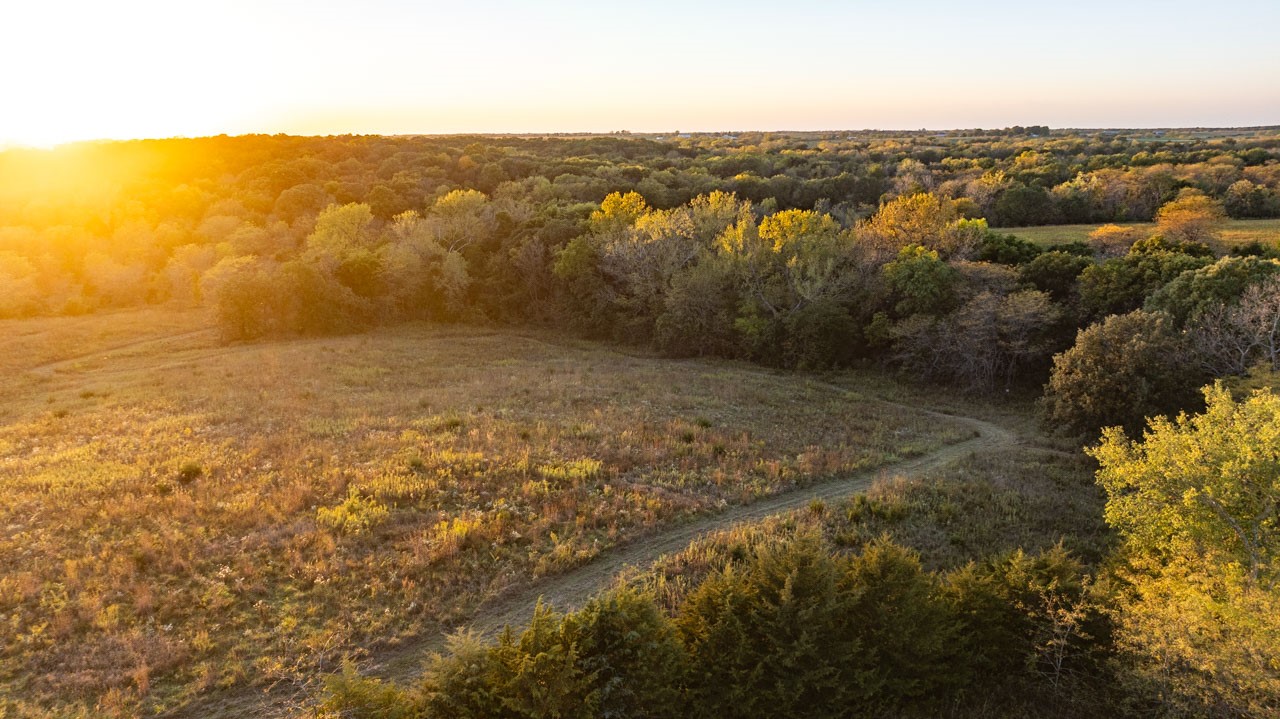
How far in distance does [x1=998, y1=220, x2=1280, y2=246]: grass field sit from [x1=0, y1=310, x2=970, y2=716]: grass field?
2602 centimetres

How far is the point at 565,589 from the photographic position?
49.9 feet

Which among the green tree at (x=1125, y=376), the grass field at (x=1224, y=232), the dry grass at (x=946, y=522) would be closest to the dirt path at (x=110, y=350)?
the dry grass at (x=946, y=522)

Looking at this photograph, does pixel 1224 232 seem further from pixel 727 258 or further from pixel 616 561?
pixel 616 561

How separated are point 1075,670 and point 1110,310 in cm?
2739

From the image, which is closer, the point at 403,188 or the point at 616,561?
the point at 616,561

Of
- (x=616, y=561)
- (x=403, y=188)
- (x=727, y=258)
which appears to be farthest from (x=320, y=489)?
(x=403, y=188)

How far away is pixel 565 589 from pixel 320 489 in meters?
9.17

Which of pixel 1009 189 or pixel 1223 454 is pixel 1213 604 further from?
pixel 1009 189

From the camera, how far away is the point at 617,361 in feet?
146

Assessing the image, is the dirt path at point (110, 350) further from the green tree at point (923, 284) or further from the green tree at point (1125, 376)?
the green tree at point (1125, 376)

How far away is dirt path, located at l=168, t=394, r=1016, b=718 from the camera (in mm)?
11336

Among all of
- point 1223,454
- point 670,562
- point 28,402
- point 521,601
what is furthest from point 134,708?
point 28,402

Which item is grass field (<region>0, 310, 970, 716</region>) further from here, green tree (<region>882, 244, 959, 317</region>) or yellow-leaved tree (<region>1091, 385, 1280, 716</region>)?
yellow-leaved tree (<region>1091, 385, 1280, 716</region>)

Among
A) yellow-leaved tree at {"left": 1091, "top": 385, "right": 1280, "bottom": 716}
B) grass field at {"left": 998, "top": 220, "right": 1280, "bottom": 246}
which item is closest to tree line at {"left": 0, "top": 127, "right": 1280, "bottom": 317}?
grass field at {"left": 998, "top": 220, "right": 1280, "bottom": 246}
